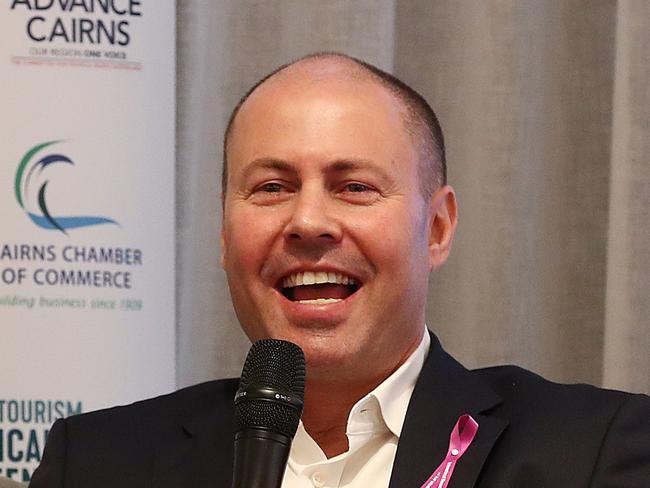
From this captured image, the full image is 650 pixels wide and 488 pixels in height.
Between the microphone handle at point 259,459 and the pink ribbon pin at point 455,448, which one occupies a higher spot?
the microphone handle at point 259,459

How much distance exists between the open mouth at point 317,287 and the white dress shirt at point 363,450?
0.57 ft

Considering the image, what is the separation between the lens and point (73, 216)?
2.74 metres

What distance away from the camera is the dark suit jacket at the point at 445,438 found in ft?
6.07

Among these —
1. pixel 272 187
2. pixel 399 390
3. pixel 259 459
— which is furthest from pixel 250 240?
pixel 259 459

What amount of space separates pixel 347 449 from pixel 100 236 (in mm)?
970

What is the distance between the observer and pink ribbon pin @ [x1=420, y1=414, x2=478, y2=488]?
6.11 feet

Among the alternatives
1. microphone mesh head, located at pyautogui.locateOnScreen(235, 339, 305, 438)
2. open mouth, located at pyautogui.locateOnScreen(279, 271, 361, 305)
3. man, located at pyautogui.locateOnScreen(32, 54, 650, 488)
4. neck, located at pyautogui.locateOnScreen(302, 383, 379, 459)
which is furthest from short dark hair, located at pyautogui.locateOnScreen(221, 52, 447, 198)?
microphone mesh head, located at pyautogui.locateOnScreen(235, 339, 305, 438)

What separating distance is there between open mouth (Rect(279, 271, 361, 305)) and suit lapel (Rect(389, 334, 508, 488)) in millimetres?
213

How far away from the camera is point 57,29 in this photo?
9.06 ft

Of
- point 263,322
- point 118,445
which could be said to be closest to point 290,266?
point 263,322

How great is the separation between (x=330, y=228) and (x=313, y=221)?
0.03 m

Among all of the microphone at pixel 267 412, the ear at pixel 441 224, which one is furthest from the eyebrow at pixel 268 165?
the microphone at pixel 267 412

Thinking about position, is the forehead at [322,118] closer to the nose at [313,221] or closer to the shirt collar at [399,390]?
the nose at [313,221]

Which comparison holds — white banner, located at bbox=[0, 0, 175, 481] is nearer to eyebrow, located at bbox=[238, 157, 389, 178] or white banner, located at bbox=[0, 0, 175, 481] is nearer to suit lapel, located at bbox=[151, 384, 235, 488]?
suit lapel, located at bbox=[151, 384, 235, 488]
